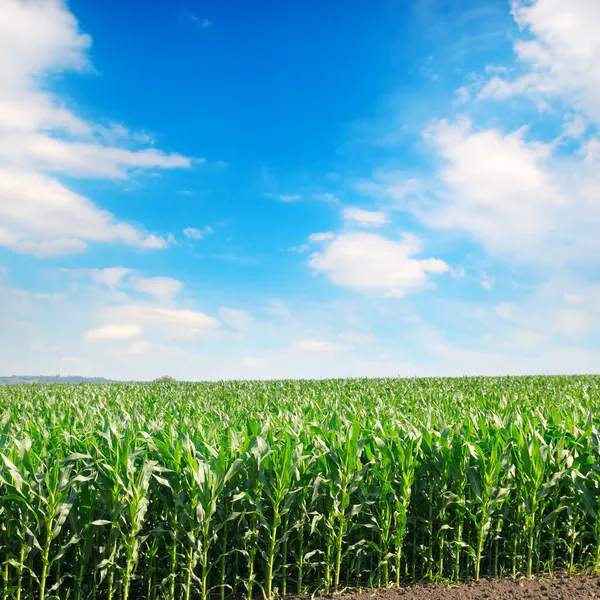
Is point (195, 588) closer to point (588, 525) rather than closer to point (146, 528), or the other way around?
point (146, 528)

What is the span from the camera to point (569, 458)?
21.5 feet

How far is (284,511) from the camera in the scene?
551 cm

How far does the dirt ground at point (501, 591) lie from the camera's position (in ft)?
19.4

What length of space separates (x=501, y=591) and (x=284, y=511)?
2.72 metres

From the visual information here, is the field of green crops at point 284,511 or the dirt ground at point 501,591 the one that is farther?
the dirt ground at point 501,591

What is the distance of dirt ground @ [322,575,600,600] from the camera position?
233 inches

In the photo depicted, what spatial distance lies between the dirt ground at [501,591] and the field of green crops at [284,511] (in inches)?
6.0

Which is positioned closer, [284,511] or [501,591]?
[284,511]

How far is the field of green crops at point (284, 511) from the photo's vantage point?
212 inches

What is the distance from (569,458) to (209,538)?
426cm

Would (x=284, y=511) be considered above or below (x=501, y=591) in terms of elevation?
above

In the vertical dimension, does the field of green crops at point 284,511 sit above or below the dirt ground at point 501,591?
above

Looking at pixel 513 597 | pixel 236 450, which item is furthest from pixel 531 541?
pixel 236 450

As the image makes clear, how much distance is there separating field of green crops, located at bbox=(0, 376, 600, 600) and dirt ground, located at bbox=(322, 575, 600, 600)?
6.0 inches
